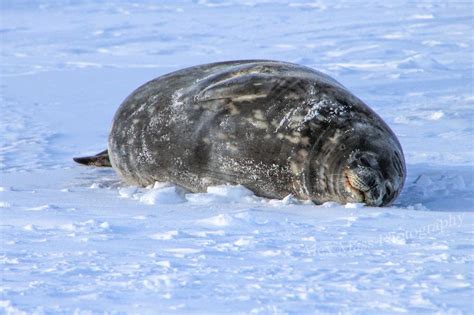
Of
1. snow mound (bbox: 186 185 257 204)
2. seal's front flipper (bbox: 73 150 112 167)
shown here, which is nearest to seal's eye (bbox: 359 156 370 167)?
snow mound (bbox: 186 185 257 204)

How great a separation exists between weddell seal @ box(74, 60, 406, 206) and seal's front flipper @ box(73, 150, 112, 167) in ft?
1.56

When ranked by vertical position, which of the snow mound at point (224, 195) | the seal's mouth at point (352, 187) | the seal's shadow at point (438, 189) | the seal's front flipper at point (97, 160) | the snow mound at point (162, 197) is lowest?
the seal's front flipper at point (97, 160)

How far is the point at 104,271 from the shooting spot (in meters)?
2.97

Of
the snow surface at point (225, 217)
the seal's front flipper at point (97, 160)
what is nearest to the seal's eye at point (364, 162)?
the snow surface at point (225, 217)

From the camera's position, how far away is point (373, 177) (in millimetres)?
4320

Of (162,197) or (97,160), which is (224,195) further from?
(97,160)

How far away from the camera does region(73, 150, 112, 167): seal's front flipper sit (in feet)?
18.3

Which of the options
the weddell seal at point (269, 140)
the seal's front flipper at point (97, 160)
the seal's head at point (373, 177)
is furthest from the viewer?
the seal's front flipper at point (97, 160)

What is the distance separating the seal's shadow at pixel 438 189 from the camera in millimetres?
4449

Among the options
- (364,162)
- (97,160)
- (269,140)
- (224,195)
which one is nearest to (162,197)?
(224,195)

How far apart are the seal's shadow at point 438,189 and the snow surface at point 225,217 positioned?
12 mm

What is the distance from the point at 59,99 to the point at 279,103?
3.81m

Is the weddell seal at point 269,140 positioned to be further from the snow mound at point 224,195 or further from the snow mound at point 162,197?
the snow mound at point 162,197

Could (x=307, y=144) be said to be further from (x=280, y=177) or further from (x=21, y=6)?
(x=21, y=6)
